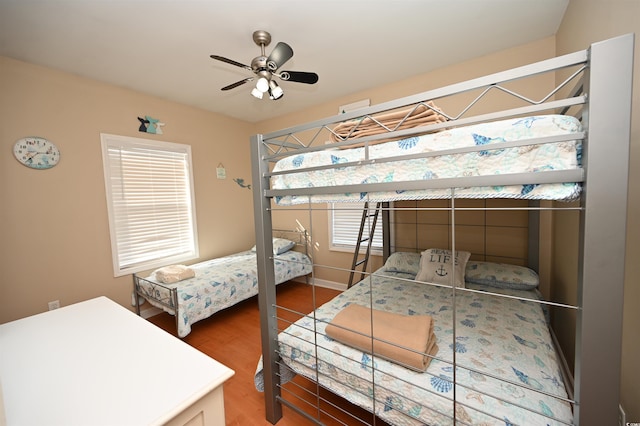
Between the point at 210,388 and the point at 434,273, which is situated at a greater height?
the point at 210,388

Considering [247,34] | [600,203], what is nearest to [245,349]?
[600,203]

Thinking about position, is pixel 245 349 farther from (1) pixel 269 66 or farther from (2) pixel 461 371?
(1) pixel 269 66

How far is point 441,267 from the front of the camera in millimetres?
2291

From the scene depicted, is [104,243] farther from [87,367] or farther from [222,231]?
[87,367]

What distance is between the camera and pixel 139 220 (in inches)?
115

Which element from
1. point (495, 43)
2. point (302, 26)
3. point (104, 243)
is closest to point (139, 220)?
point (104, 243)

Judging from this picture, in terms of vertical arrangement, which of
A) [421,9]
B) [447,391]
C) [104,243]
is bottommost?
[447,391]

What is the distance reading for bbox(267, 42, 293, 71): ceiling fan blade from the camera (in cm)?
172

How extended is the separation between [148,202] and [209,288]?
143 centimetres

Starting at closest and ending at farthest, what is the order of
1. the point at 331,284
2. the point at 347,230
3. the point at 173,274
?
the point at 173,274 → the point at 347,230 → the point at 331,284

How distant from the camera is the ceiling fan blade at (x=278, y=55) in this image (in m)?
1.72

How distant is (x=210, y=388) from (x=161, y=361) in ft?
0.94

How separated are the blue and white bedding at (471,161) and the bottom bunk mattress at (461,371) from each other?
14.7 inches

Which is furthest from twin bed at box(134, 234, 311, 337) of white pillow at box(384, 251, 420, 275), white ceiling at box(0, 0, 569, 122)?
white ceiling at box(0, 0, 569, 122)
